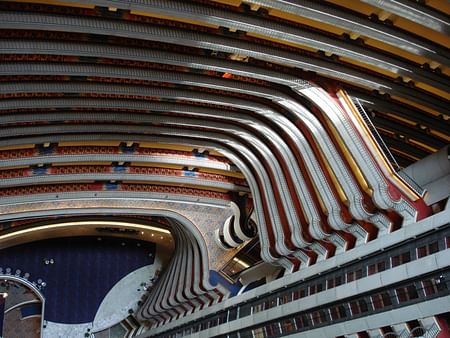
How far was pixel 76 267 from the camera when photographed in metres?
39.8

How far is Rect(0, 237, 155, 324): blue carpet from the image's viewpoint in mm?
38719

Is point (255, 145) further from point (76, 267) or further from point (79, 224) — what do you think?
point (76, 267)

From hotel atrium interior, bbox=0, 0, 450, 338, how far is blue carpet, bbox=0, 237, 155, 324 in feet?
11.9

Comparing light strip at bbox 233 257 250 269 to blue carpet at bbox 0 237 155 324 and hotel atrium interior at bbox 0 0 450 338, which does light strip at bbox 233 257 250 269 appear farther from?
blue carpet at bbox 0 237 155 324

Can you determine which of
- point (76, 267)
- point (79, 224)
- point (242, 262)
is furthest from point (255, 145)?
point (76, 267)

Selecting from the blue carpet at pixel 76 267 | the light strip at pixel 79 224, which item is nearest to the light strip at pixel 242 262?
the light strip at pixel 79 224

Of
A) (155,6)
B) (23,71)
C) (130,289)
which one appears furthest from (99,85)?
(130,289)

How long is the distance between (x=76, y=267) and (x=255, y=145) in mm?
17943

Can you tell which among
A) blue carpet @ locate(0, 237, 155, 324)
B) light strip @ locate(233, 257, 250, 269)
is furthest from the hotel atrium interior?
blue carpet @ locate(0, 237, 155, 324)

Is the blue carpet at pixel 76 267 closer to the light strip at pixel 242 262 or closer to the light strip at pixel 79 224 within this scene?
the light strip at pixel 79 224

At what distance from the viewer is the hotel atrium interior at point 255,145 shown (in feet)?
56.4

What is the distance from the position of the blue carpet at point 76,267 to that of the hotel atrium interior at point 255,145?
364cm

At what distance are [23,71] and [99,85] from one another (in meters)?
2.91

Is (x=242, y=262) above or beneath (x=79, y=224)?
beneath
